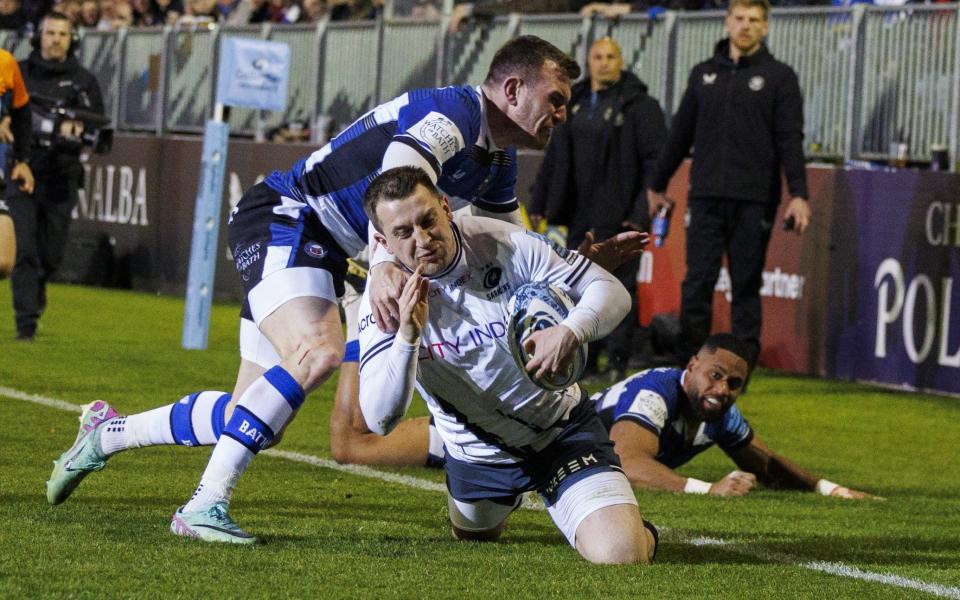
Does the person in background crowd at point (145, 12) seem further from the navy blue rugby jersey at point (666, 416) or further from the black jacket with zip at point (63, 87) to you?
the navy blue rugby jersey at point (666, 416)

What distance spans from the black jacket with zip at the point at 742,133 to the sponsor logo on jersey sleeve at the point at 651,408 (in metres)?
4.12

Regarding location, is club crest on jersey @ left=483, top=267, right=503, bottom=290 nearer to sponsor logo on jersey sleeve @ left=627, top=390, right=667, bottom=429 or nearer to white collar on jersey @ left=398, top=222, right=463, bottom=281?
white collar on jersey @ left=398, top=222, right=463, bottom=281

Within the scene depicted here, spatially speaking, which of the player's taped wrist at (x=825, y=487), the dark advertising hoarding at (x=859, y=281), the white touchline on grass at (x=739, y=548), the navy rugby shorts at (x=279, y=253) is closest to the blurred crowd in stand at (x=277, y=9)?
the dark advertising hoarding at (x=859, y=281)

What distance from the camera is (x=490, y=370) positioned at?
553cm

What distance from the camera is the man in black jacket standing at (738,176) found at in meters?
11.4

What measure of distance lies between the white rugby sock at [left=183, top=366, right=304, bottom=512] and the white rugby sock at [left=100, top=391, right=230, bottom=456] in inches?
18.2

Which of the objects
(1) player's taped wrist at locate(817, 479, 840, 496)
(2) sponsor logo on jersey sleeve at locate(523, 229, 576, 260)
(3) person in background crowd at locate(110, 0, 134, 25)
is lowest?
(1) player's taped wrist at locate(817, 479, 840, 496)

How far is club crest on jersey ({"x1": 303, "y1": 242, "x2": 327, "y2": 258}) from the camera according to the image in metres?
6.07

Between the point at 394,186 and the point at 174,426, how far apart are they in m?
1.57

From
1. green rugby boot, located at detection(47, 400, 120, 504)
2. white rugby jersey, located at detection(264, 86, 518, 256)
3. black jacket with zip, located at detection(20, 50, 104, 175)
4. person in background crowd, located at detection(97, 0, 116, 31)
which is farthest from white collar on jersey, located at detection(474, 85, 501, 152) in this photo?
person in background crowd, located at detection(97, 0, 116, 31)

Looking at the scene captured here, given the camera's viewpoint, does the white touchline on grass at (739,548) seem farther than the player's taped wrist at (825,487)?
No

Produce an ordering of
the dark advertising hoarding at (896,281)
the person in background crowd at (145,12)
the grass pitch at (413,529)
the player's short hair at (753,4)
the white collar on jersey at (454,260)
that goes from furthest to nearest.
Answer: the person in background crowd at (145,12)
the dark advertising hoarding at (896,281)
the player's short hair at (753,4)
the white collar on jersey at (454,260)
the grass pitch at (413,529)

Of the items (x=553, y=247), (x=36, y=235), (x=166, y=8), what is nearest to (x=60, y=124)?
(x=36, y=235)

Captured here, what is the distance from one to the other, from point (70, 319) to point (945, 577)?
1106 cm
